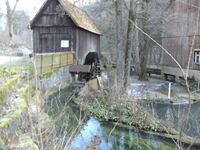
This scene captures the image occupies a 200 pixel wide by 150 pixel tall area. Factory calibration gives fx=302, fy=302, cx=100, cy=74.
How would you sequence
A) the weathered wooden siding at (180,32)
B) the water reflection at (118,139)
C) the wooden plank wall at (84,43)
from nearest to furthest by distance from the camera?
1. the water reflection at (118,139)
2. the wooden plank wall at (84,43)
3. the weathered wooden siding at (180,32)

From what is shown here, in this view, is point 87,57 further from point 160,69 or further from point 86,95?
point 86,95

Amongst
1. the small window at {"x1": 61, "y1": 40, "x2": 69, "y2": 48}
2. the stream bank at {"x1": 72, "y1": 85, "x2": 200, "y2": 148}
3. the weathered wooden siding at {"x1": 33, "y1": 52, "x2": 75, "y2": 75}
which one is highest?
the small window at {"x1": 61, "y1": 40, "x2": 69, "y2": 48}

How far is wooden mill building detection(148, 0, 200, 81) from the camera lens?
2221 cm

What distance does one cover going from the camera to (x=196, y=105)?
15984 millimetres

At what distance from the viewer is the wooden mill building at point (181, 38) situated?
22206 millimetres

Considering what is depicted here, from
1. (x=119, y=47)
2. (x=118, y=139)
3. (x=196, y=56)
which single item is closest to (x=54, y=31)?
(x=119, y=47)

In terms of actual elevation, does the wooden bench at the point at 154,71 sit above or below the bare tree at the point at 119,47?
below

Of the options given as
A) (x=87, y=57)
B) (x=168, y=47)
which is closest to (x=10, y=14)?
(x=87, y=57)

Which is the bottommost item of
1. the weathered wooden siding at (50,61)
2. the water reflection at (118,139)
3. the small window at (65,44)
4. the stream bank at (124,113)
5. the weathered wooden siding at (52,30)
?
the water reflection at (118,139)

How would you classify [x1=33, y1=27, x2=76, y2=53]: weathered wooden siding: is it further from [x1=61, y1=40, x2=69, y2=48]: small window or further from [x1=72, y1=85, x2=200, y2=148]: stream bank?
[x1=72, y1=85, x2=200, y2=148]: stream bank

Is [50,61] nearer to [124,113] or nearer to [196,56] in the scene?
[124,113]

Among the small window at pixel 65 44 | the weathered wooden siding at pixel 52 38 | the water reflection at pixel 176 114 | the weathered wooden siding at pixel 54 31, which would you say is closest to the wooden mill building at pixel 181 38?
the water reflection at pixel 176 114

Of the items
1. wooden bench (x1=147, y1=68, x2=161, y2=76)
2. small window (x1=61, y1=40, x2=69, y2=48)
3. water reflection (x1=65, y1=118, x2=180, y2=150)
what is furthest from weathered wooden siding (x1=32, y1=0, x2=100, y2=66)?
water reflection (x1=65, y1=118, x2=180, y2=150)

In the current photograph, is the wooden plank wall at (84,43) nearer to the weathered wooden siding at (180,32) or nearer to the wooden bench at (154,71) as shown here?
the wooden bench at (154,71)
